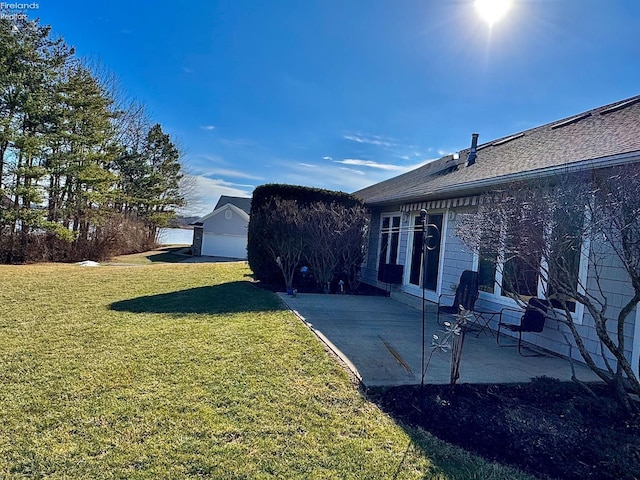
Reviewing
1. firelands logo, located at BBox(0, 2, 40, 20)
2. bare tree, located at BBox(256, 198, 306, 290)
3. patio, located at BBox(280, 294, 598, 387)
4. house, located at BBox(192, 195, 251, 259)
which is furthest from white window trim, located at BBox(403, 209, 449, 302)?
house, located at BBox(192, 195, 251, 259)

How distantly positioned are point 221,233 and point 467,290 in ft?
72.3

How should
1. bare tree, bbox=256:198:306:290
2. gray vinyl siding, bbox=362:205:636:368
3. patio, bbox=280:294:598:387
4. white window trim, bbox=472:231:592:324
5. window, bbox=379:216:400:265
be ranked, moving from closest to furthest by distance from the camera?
patio, bbox=280:294:598:387
white window trim, bbox=472:231:592:324
gray vinyl siding, bbox=362:205:636:368
bare tree, bbox=256:198:306:290
window, bbox=379:216:400:265

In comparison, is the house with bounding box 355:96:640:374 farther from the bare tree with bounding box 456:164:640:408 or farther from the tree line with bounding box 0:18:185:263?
the tree line with bounding box 0:18:185:263

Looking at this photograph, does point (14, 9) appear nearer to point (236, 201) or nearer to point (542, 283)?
point (236, 201)

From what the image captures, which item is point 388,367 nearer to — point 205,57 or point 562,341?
point 562,341

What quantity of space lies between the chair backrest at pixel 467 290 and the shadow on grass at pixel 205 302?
357cm

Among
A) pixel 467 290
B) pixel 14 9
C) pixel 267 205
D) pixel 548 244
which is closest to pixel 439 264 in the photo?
pixel 467 290

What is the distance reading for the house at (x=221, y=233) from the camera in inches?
1035

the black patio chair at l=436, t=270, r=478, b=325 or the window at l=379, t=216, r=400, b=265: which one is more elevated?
the window at l=379, t=216, r=400, b=265

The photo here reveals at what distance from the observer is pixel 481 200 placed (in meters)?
6.82

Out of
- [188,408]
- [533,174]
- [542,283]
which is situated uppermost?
[533,174]

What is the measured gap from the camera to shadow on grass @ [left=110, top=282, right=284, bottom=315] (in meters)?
7.02

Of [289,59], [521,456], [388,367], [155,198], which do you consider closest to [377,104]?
[289,59]

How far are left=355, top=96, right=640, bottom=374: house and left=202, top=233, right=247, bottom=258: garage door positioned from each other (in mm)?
16322
